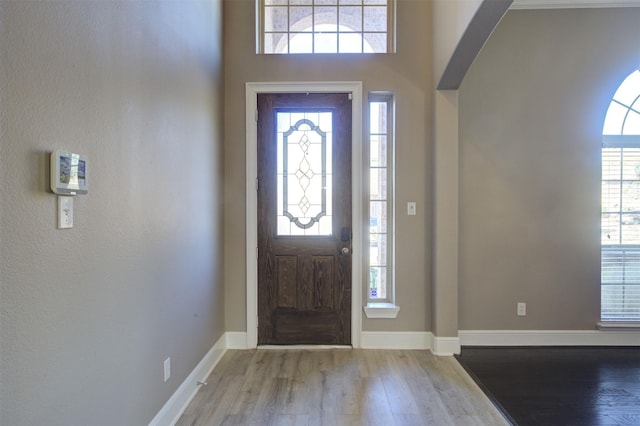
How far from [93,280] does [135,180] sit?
520 millimetres

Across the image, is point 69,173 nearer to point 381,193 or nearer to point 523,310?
point 381,193

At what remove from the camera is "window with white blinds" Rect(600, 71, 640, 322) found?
3.18m

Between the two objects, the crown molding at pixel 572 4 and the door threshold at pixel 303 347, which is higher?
the crown molding at pixel 572 4

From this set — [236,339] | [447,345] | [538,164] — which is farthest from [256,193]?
[538,164]

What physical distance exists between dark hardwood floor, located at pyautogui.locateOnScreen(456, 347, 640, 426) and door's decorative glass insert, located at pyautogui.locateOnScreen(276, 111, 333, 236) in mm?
1718

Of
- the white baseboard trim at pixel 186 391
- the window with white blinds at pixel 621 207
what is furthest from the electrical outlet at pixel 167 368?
the window with white blinds at pixel 621 207

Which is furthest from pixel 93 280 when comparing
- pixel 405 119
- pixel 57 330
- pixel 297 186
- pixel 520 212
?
pixel 520 212

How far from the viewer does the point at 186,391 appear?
2.19 metres

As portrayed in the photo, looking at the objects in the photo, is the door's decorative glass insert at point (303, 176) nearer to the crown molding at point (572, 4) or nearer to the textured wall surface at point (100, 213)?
the textured wall surface at point (100, 213)

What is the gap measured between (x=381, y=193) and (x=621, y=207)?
2.25 meters

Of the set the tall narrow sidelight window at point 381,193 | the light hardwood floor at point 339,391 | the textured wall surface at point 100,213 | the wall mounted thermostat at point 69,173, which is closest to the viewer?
the textured wall surface at point 100,213

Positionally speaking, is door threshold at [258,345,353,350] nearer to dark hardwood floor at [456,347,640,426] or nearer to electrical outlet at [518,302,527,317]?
dark hardwood floor at [456,347,640,426]

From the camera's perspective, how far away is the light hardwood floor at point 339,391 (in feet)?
6.74

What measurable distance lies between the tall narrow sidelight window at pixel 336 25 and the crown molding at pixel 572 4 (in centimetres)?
119
